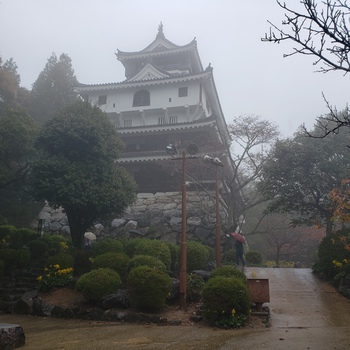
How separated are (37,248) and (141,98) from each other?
872 inches

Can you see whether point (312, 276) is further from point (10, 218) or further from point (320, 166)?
point (10, 218)

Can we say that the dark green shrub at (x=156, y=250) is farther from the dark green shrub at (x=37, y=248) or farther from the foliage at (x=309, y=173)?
the foliage at (x=309, y=173)

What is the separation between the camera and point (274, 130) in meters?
22.3

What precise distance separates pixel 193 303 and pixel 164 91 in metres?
26.0

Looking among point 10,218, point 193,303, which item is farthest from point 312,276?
point 10,218

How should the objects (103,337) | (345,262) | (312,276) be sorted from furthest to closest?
(312,276) < (345,262) < (103,337)

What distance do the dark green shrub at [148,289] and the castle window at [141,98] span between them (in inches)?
1019

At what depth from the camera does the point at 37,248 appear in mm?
15336

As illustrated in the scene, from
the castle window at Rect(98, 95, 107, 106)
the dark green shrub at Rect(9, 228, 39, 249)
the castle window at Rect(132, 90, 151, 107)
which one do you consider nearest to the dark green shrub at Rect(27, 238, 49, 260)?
the dark green shrub at Rect(9, 228, 39, 249)

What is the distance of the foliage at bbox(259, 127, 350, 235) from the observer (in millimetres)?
17312

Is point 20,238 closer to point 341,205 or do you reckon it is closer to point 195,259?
point 195,259

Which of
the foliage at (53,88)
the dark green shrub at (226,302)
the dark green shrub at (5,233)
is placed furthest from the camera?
the foliage at (53,88)

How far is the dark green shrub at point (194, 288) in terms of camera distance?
11.1m

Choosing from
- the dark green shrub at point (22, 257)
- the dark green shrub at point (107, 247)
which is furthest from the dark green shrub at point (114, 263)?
the dark green shrub at point (22, 257)
